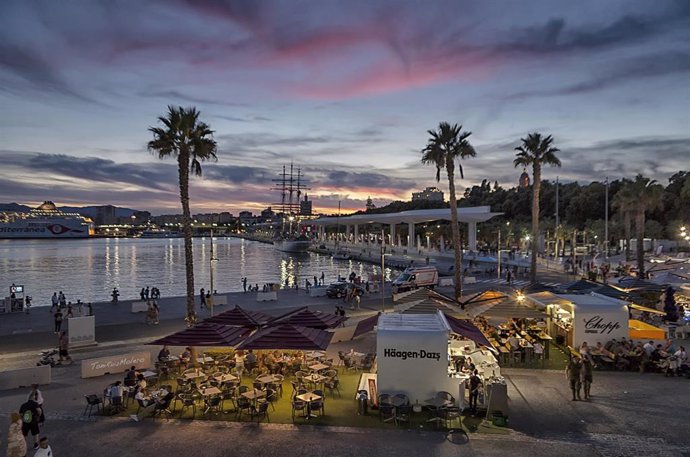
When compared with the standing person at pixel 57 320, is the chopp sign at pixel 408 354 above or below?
above

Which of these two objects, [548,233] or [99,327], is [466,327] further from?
[548,233]

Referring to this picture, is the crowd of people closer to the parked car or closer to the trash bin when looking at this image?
the trash bin

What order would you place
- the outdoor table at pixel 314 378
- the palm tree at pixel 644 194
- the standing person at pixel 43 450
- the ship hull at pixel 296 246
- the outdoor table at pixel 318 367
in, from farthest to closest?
the ship hull at pixel 296 246 < the palm tree at pixel 644 194 < the outdoor table at pixel 318 367 < the outdoor table at pixel 314 378 < the standing person at pixel 43 450

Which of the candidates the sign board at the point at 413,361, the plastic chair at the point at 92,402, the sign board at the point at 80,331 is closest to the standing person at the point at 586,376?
the sign board at the point at 413,361

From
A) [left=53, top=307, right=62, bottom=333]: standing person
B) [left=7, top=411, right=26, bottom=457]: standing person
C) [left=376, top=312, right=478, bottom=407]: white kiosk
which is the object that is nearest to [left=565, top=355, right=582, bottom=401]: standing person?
[left=376, top=312, right=478, bottom=407]: white kiosk

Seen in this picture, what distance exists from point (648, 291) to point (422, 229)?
349 ft

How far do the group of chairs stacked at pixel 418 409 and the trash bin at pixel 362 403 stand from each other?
0.43 m

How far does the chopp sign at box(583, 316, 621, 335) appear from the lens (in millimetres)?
18531

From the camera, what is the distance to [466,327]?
617 inches

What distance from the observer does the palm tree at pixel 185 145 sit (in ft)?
75.1

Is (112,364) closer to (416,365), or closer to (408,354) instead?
(408,354)

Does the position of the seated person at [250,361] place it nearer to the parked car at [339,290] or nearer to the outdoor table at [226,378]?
the outdoor table at [226,378]

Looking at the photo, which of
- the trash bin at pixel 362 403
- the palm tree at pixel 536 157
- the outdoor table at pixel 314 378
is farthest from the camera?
the palm tree at pixel 536 157

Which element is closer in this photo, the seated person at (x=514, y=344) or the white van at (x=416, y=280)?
the seated person at (x=514, y=344)
